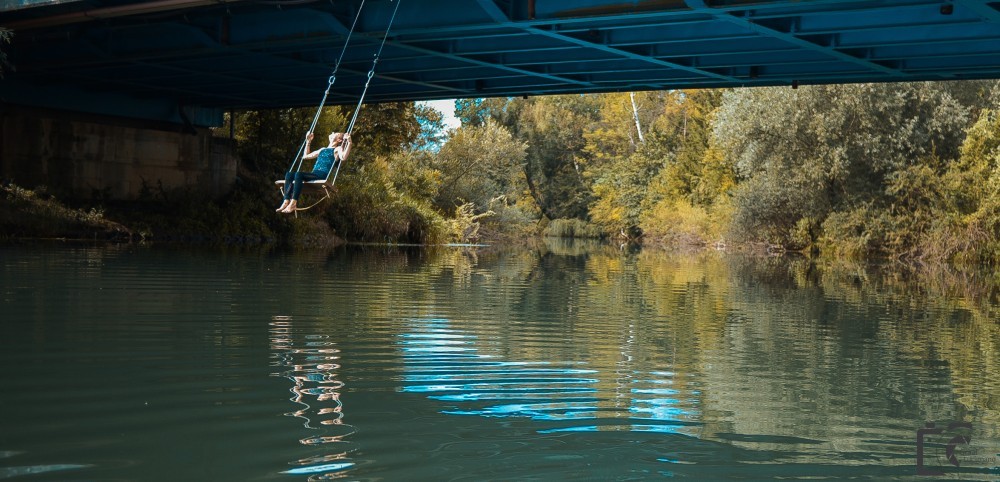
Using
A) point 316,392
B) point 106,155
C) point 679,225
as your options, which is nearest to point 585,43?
point 316,392

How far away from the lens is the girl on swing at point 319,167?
15.6m

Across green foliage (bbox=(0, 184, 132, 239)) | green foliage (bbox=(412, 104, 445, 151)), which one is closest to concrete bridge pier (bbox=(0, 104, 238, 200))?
green foliage (bbox=(0, 184, 132, 239))

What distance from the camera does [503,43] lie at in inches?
985

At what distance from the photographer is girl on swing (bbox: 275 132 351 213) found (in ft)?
51.3

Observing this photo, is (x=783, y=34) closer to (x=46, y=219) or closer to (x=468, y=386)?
(x=468, y=386)

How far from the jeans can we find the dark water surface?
1.47 meters

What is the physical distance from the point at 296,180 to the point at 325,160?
0.53 m

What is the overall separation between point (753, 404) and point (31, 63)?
93.9 feet

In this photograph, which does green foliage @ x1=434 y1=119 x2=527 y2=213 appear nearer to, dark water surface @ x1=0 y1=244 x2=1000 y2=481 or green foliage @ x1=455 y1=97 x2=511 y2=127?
green foliage @ x1=455 y1=97 x2=511 y2=127

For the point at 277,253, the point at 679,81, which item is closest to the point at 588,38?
the point at 679,81

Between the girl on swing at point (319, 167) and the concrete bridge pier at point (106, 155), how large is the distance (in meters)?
21.1

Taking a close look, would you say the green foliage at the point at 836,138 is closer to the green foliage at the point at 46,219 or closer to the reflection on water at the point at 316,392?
the green foliage at the point at 46,219

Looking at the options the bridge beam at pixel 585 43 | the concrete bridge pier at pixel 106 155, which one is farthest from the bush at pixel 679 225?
the bridge beam at pixel 585 43

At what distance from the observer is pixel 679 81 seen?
93.5 feet
